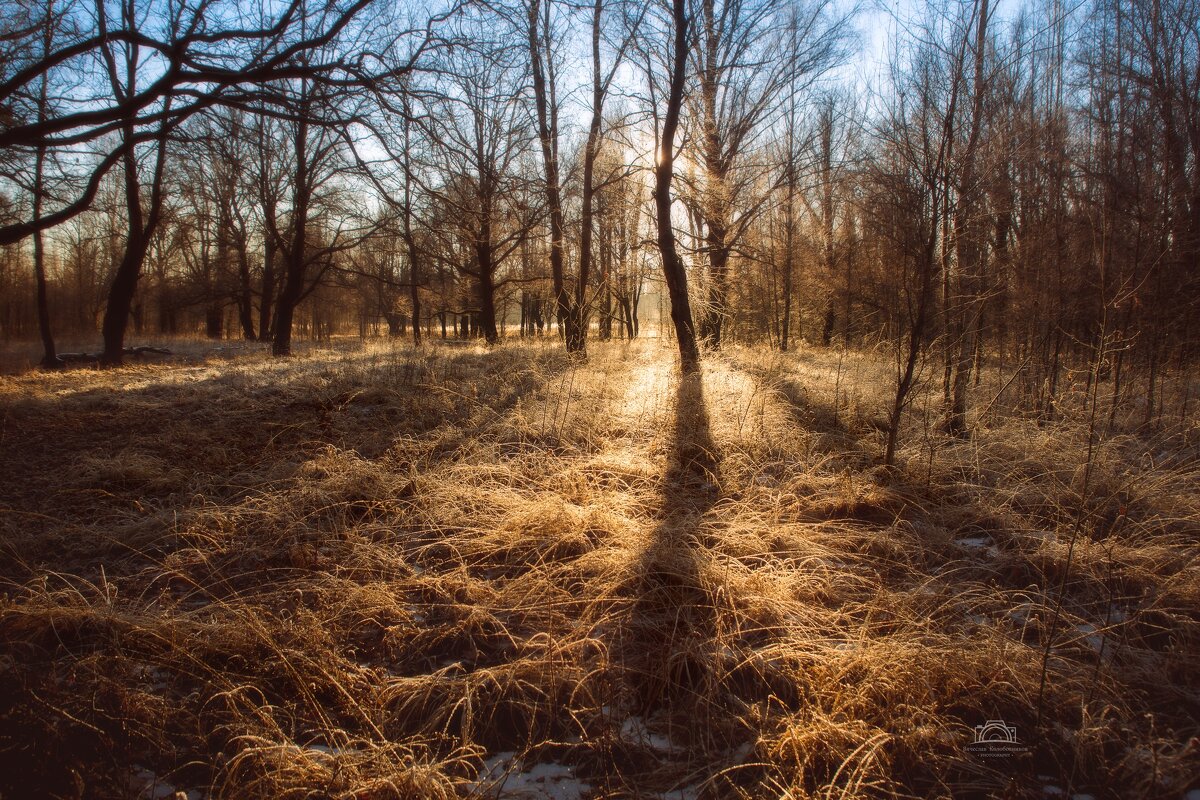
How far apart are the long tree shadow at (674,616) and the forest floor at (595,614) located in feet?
0.05

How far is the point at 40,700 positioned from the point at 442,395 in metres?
4.62

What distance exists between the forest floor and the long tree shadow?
0.05 feet

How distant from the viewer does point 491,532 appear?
131 inches

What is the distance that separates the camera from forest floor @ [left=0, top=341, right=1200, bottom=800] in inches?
71.7

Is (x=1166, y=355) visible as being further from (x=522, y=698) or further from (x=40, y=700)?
(x=40, y=700)

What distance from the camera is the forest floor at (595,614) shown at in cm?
182

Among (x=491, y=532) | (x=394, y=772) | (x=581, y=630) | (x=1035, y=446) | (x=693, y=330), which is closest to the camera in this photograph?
(x=394, y=772)

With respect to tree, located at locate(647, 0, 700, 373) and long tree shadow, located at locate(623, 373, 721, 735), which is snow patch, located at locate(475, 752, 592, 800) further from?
tree, located at locate(647, 0, 700, 373)

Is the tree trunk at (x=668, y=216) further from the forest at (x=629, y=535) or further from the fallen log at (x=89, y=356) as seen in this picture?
the fallen log at (x=89, y=356)

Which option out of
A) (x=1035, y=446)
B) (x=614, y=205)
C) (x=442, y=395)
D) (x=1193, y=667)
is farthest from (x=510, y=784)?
(x=614, y=205)

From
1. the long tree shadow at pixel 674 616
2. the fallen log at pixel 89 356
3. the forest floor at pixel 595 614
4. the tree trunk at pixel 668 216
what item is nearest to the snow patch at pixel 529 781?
the forest floor at pixel 595 614

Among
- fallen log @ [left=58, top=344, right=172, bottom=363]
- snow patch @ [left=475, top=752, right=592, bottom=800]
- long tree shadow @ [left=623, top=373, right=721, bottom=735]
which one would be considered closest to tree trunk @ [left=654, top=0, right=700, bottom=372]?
long tree shadow @ [left=623, top=373, right=721, bottom=735]

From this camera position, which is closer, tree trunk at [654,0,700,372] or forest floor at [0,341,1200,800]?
forest floor at [0,341,1200,800]

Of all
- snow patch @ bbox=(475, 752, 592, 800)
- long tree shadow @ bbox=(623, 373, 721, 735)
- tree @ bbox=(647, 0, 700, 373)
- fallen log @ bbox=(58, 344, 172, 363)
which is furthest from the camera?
fallen log @ bbox=(58, 344, 172, 363)
